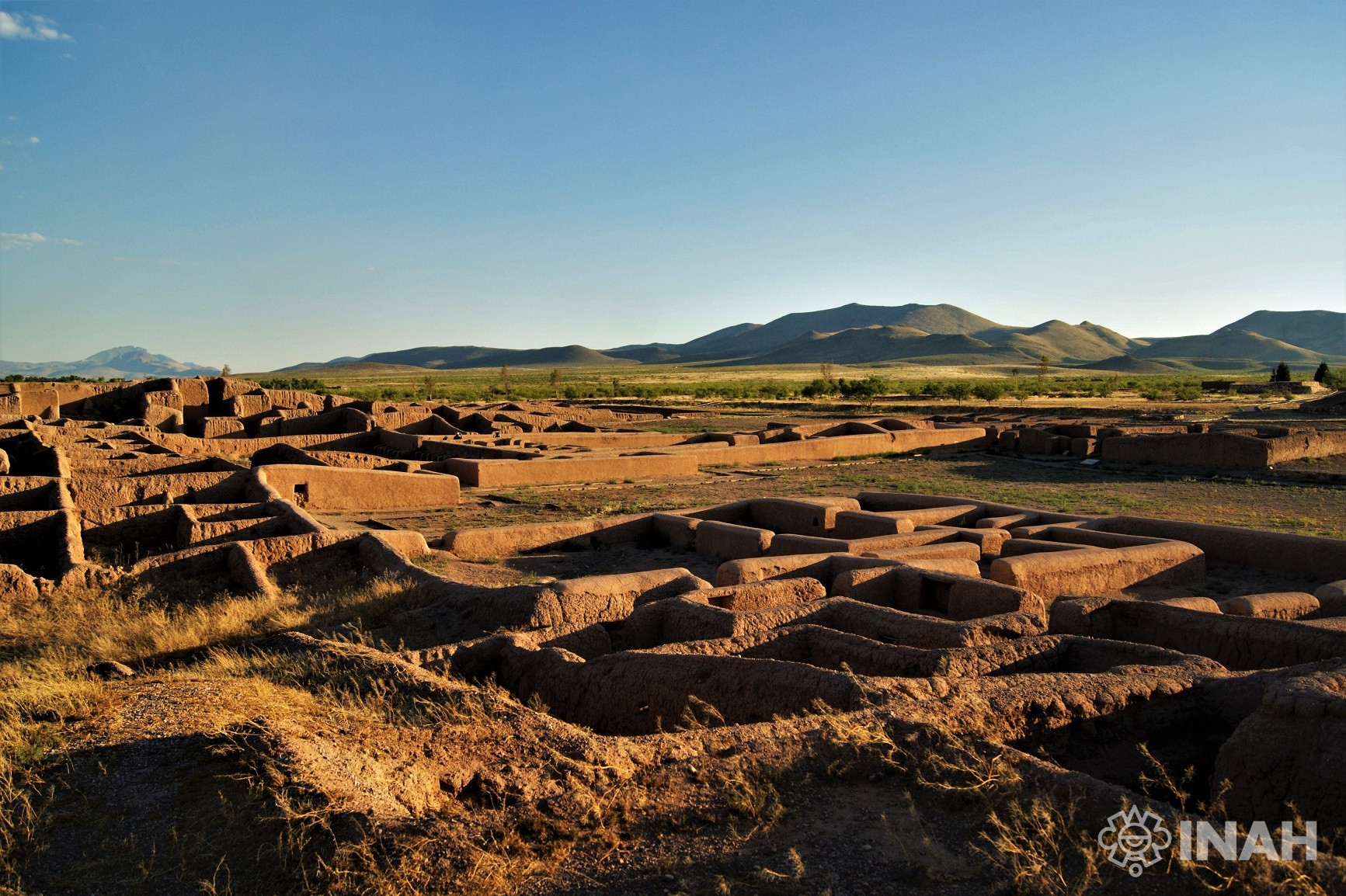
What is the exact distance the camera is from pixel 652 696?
5473 millimetres

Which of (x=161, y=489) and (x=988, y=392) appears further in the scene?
(x=988, y=392)

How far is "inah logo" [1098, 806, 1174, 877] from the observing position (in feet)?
10.2

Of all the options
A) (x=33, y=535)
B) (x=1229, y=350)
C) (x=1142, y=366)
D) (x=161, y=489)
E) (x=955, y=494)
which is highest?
(x=1229, y=350)

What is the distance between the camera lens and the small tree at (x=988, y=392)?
55.6 m

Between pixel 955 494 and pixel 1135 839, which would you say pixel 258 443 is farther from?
pixel 1135 839

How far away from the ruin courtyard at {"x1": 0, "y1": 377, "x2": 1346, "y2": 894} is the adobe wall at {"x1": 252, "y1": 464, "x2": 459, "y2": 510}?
0.43 meters

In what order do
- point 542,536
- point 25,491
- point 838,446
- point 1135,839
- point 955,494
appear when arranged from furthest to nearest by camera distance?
point 838,446 → point 955,494 → point 542,536 → point 25,491 → point 1135,839

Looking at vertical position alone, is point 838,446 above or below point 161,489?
below

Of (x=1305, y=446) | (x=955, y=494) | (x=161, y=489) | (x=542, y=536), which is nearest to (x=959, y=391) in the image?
(x=1305, y=446)

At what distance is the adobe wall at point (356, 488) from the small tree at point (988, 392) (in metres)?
44.5

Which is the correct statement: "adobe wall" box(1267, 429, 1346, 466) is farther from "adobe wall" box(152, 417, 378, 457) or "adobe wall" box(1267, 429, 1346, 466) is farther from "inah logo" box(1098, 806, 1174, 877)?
"adobe wall" box(152, 417, 378, 457)

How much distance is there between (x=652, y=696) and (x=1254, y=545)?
8.20 m

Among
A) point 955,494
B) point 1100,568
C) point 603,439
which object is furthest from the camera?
point 603,439

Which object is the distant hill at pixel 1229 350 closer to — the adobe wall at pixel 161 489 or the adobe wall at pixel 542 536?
the adobe wall at pixel 542 536
